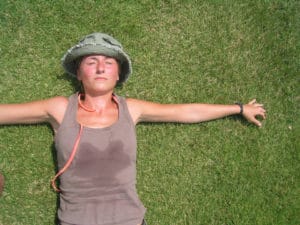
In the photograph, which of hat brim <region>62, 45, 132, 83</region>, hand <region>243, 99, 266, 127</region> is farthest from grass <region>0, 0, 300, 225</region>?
hat brim <region>62, 45, 132, 83</region>

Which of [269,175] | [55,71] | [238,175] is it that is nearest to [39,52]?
[55,71]

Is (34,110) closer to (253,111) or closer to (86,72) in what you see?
(86,72)

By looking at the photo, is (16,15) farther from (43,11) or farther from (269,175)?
(269,175)

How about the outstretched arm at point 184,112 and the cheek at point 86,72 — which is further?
the outstretched arm at point 184,112

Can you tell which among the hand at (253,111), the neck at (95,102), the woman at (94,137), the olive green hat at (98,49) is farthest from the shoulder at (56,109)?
the hand at (253,111)

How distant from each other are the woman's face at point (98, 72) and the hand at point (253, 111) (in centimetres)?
165

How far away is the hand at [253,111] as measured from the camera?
5.03 meters

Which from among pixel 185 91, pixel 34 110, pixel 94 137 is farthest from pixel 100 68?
pixel 185 91

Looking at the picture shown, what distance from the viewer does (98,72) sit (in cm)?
439

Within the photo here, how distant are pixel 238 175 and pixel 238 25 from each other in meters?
1.88

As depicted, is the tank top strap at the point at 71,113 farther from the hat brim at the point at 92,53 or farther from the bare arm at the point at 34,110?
the hat brim at the point at 92,53

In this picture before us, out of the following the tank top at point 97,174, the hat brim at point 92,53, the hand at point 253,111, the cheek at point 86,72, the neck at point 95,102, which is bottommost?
the tank top at point 97,174

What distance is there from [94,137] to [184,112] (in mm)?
1111

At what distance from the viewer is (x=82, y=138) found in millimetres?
4410
